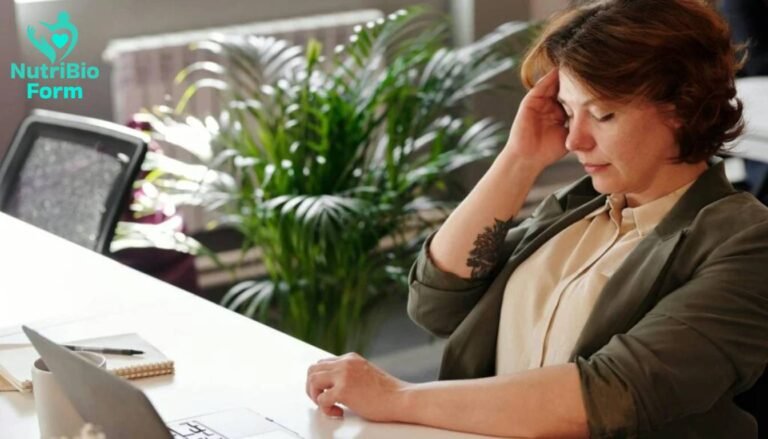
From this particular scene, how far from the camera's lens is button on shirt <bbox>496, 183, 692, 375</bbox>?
5.93 ft

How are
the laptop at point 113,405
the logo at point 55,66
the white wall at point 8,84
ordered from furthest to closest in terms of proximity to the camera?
the logo at point 55,66 < the white wall at point 8,84 < the laptop at point 113,405

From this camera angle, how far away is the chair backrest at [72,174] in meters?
2.86

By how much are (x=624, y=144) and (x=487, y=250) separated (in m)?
0.31

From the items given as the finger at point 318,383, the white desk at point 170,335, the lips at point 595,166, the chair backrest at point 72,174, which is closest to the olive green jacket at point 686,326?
the lips at point 595,166

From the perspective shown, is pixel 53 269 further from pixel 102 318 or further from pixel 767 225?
pixel 767 225

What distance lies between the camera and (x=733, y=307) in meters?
1.64

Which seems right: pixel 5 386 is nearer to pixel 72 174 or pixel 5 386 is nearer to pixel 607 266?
pixel 607 266

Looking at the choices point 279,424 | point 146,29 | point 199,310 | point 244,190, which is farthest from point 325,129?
point 279,424

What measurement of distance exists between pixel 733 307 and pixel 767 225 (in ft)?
0.40

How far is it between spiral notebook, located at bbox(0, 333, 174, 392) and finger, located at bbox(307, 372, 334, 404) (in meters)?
0.25

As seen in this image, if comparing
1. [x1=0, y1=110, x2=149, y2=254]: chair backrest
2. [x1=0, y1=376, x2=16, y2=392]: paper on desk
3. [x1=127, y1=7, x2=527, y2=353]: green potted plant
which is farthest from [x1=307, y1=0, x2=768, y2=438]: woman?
[x1=127, y1=7, x2=527, y2=353]: green potted plant

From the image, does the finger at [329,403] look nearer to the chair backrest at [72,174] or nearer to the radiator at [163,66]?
the chair backrest at [72,174]

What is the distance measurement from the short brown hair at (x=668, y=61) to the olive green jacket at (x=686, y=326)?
0.25 feet

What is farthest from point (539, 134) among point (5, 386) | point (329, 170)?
point (329, 170)
